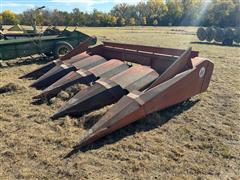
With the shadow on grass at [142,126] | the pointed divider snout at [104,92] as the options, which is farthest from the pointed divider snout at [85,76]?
the shadow on grass at [142,126]

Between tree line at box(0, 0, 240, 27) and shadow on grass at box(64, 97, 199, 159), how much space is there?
32.6 meters

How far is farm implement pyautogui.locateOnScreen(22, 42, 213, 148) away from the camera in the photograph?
363cm

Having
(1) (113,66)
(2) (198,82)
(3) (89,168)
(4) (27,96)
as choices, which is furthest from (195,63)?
(4) (27,96)

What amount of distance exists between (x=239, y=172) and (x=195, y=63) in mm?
2244

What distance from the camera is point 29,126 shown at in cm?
404

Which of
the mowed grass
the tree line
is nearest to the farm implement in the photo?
the mowed grass

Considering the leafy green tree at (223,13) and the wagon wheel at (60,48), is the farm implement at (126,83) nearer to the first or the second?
the wagon wheel at (60,48)

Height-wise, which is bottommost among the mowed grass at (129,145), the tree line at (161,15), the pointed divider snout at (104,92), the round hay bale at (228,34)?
the mowed grass at (129,145)

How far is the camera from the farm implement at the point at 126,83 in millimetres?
3633

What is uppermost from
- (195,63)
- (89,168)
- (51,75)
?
(195,63)

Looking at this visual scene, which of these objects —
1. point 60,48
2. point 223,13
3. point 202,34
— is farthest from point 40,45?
point 223,13

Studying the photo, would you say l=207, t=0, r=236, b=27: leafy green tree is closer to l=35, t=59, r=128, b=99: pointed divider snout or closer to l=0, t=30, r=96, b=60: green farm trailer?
l=0, t=30, r=96, b=60: green farm trailer

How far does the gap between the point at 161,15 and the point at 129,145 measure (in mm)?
78787

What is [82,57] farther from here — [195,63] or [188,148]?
[188,148]
